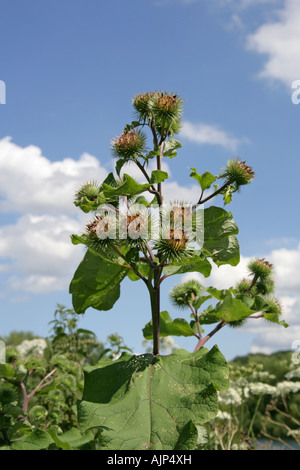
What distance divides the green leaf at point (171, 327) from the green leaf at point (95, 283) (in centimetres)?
41

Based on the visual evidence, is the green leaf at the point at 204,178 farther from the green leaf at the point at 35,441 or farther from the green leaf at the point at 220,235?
the green leaf at the point at 35,441

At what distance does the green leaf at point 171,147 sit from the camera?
8.36 ft

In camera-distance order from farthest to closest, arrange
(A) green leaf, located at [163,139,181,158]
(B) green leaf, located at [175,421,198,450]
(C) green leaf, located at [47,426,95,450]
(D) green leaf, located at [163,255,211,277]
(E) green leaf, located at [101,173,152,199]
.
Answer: (C) green leaf, located at [47,426,95,450] → (A) green leaf, located at [163,139,181,158] → (D) green leaf, located at [163,255,211,277] → (E) green leaf, located at [101,173,152,199] → (B) green leaf, located at [175,421,198,450]

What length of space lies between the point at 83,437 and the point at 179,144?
1.94 m

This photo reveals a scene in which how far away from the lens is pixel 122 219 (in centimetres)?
223

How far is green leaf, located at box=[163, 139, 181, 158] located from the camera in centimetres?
255

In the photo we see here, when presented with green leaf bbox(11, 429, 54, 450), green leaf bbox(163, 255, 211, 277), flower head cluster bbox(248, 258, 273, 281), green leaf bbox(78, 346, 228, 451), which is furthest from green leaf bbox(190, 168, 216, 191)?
green leaf bbox(11, 429, 54, 450)

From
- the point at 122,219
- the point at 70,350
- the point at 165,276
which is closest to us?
the point at 122,219

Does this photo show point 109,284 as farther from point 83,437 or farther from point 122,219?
point 83,437

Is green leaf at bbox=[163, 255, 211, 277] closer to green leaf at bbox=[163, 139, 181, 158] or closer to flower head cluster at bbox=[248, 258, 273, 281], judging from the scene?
green leaf at bbox=[163, 139, 181, 158]

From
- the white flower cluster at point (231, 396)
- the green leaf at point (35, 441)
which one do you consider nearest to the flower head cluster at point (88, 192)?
the green leaf at point (35, 441)

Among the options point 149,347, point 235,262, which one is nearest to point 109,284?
point 235,262

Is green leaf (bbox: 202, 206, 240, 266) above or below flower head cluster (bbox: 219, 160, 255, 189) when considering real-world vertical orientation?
below

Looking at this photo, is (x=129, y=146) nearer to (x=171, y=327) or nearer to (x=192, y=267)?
(x=192, y=267)
